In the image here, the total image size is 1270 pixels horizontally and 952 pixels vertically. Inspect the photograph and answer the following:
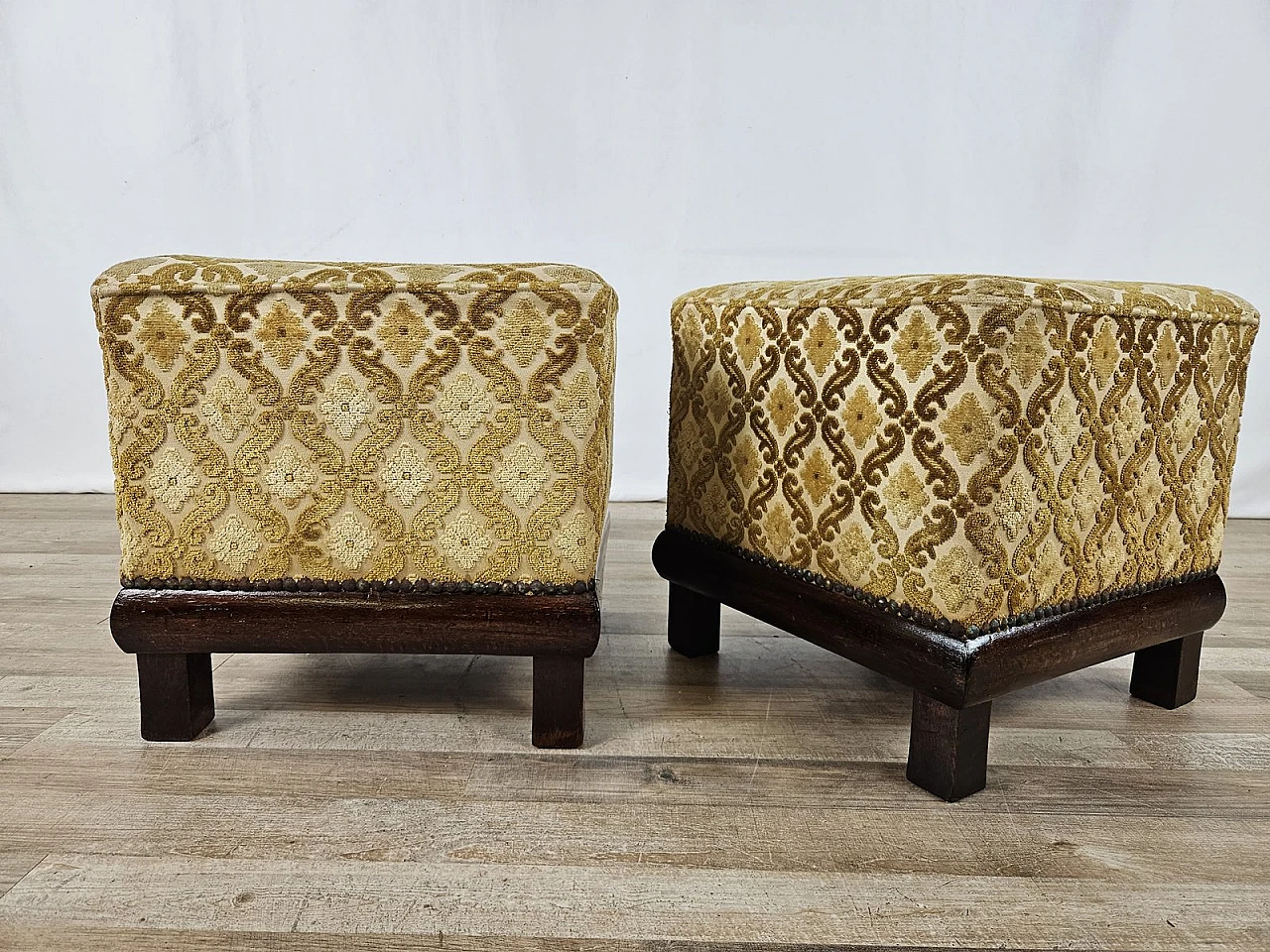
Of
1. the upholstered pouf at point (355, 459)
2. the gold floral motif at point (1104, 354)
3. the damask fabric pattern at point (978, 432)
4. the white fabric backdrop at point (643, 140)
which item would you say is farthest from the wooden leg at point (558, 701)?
the white fabric backdrop at point (643, 140)

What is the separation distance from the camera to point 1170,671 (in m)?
1.36

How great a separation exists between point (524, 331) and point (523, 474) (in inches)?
6.7

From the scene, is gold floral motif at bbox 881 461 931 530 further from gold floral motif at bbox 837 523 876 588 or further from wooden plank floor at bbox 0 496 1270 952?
wooden plank floor at bbox 0 496 1270 952

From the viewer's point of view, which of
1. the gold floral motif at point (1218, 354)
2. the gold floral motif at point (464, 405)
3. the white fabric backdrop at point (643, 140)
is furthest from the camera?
the white fabric backdrop at point (643, 140)

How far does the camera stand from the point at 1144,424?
1.14m

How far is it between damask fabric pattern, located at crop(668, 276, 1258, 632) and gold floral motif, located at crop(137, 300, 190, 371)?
0.71 meters

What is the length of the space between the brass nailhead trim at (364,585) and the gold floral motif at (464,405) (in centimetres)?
19

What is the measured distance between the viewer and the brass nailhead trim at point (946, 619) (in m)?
1.03

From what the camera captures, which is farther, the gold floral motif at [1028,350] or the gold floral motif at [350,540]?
the gold floral motif at [350,540]

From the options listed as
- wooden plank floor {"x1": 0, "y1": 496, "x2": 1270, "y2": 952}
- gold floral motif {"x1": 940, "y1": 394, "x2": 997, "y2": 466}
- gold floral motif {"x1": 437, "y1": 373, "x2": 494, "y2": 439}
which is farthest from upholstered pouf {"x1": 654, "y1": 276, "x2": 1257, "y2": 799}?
gold floral motif {"x1": 437, "y1": 373, "x2": 494, "y2": 439}

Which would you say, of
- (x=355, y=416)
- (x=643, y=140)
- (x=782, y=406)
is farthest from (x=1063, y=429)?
(x=643, y=140)

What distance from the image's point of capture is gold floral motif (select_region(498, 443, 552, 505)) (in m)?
1.10

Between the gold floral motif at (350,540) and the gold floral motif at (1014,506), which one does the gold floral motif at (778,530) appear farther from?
the gold floral motif at (350,540)

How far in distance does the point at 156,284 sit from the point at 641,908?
0.85m
